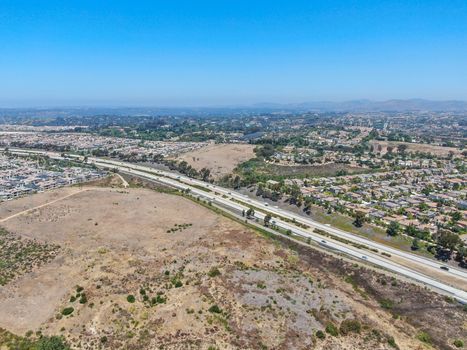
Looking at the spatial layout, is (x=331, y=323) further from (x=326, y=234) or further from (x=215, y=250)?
(x=326, y=234)

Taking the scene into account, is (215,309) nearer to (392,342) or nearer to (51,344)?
(51,344)

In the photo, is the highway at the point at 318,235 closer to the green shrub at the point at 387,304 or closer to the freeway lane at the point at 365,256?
the freeway lane at the point at 365,256

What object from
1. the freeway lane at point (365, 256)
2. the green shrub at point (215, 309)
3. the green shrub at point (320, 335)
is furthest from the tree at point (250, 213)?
the green shrub at point (320, 335)

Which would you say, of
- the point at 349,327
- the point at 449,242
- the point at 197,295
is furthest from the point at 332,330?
the point at 449,242

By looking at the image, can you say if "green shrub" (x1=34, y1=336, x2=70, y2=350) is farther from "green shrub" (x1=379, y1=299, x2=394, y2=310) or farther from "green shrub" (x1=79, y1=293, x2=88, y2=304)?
"green shrub" (x1=379, y1=299, x2=394, y2=310)

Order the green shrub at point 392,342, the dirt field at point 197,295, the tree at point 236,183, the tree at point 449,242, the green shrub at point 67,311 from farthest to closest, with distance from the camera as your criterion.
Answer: the tree at point 236,183 < the tree at point 449,242 < the green shrub at point 67,311 < the dirt field at point 197,295 < the green shrub at point 392,342

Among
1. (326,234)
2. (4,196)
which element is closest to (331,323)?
(326,234)

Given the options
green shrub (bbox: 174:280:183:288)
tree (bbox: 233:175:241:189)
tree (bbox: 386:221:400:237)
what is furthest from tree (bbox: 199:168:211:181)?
green shrub (bbox: 174:280:183:288)

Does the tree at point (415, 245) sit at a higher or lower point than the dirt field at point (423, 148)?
higher
